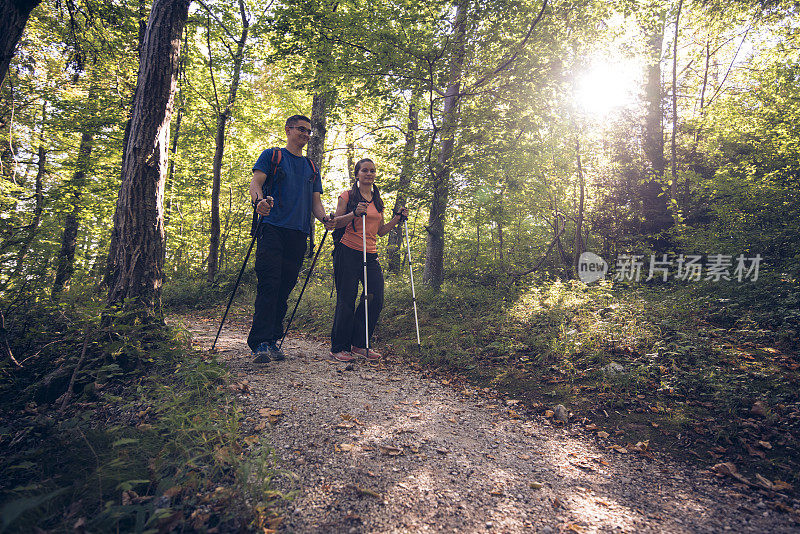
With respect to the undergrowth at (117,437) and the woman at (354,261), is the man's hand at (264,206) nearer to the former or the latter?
the woman at (354,261)

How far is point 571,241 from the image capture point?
43.2 feet

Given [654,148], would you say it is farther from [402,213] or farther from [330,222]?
[330,222]

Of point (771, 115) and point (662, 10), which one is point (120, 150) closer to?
point (662, 10)

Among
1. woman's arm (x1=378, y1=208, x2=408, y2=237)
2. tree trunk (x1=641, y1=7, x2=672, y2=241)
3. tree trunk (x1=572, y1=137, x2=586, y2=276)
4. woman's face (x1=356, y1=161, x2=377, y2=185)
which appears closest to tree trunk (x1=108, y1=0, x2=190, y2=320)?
woman's face (x1=356, y1=161, x2=377, y2=185)

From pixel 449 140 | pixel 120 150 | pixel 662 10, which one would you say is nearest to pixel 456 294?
pixel 449 140

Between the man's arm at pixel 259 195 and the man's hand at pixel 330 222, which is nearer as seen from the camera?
the man's arm at pixel 259 195

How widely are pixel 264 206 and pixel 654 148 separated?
13502mm

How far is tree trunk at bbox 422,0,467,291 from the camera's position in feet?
20.7

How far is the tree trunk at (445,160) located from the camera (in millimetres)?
6316

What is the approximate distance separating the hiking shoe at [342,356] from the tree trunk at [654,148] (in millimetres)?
11006

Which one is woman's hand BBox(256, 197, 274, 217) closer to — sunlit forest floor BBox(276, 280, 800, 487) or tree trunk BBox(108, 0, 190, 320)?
tree trunk BBox(108, 0, 190, 320)

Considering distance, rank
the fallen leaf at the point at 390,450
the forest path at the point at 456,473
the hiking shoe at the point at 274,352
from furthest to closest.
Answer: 1. the hiking shoe at the point at 274,352
2. the fallen leaf at the point at 390,450
3. the forest path at the point at 456,473

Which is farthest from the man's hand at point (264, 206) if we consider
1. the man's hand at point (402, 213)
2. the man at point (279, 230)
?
the man's hand at point (402, 213)

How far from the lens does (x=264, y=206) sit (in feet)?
14.1
